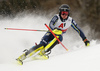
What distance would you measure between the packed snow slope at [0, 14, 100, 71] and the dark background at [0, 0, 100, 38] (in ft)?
1.95

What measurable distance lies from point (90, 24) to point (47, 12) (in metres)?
2.79

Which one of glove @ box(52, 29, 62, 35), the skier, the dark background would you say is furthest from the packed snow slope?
the dark background

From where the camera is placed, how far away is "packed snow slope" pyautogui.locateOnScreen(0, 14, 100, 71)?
8.15ft

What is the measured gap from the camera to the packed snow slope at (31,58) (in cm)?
248

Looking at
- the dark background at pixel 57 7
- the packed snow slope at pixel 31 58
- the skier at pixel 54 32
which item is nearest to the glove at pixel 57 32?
the skier at pixel 54 32

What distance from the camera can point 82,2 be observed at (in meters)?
9.98

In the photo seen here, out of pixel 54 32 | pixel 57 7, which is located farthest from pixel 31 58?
pixel 57 7

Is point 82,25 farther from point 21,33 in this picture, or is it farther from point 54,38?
point 54,38

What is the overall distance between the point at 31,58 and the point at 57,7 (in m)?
6.31

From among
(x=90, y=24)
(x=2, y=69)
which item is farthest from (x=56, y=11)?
(x=2, y=69)

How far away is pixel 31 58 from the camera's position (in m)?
3.59

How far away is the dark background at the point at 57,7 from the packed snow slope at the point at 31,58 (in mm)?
594

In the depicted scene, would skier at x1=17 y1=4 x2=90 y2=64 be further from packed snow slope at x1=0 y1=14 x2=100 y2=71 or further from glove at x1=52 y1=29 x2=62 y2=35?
packed snow slope at x1=0 y1=14 x2=100 y2=71

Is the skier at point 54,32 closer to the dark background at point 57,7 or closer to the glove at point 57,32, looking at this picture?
the glove at point 57,32
